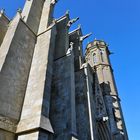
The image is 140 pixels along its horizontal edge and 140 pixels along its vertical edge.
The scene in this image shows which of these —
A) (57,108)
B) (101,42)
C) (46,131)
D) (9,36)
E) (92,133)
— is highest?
(101,42)

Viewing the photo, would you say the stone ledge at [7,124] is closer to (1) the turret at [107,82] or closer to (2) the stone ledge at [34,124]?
(2) the stone ledge at [34,124]

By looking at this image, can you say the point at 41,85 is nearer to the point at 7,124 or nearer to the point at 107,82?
the point at 7,124

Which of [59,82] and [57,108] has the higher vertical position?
[59,82]

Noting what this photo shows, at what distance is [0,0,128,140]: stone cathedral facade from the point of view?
5.39 meters

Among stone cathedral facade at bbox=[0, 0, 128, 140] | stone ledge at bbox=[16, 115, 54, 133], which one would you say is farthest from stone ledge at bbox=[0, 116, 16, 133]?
stone ledge at bbox=[16, 115, 54, 133]

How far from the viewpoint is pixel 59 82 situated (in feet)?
26.3

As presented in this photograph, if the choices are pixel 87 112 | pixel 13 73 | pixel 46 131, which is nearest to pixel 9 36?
pixel 13 73

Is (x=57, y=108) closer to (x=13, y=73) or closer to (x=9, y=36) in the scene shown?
(x=13, y=73)

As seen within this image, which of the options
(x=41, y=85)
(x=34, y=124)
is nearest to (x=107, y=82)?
(x=41, y=85)

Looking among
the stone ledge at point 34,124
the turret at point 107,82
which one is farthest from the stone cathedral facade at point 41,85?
the turret at point 107,82

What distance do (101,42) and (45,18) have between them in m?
12.6

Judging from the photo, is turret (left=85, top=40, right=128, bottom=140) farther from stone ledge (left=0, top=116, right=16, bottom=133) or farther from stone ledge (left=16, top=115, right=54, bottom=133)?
stone ledge (left=0, top=116, right=16, bottom=133)

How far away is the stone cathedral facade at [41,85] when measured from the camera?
539cm

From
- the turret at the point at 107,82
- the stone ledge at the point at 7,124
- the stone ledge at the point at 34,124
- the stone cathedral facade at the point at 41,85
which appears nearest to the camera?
the stone ledge at the point at 34,124
